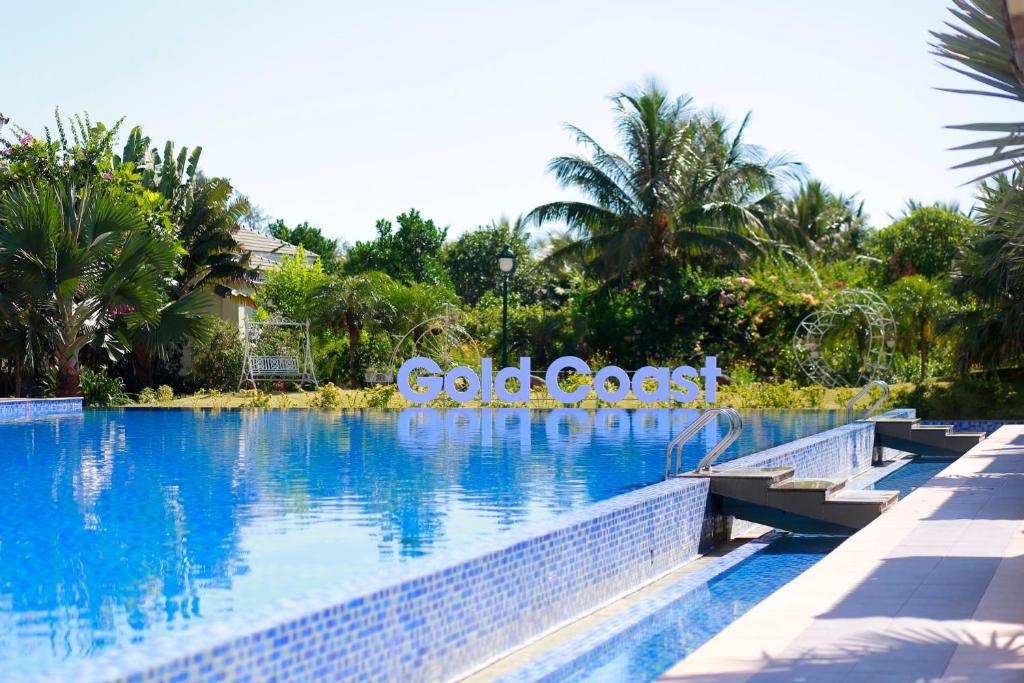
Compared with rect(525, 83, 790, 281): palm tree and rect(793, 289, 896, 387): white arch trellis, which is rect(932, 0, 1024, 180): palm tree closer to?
rect(793, 289, 896, 387): white arch trellis

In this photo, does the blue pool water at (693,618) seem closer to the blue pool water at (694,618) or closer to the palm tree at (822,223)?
the blue pool water at (694,618)

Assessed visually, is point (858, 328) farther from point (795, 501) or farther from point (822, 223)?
point (795, 501)

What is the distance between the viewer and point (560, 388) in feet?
75.1

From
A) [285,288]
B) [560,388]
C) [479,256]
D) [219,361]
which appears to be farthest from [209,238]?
[479,256]

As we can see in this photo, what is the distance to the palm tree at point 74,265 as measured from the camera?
72.0 ft

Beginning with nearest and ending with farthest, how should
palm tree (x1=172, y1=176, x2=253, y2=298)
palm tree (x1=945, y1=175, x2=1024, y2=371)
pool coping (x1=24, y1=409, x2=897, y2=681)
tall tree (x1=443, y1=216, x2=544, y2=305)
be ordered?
pool coping (x1=24, y1=409, x2=897, y2=681)
palm tree (x1=945, y1=175, x2=1024, y2=371)
palm tree (x1=172, y1=176, x2=253, y2=298)
tall tree (x1=443, y1=216, x2=544, y2=305)

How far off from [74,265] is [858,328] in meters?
16.2

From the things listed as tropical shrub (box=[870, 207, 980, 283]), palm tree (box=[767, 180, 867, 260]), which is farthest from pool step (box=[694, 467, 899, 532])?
palm tree (box=[767, 180, 867, 260])

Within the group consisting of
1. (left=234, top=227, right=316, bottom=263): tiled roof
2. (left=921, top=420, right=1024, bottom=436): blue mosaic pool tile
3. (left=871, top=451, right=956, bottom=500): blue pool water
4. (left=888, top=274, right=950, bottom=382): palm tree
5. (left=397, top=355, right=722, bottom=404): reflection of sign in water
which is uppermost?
(left=234, top=227, right=316, bottom=263): tiled roof

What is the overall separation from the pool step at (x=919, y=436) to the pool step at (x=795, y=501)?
725cm

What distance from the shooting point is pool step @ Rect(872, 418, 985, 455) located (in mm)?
16281

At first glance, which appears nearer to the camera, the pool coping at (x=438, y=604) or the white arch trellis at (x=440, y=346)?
the pool coping at (x=438, y=604)

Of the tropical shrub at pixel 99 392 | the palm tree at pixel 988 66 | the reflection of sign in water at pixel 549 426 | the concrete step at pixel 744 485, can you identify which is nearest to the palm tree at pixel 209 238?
the tropical shrub at pixel 99 392

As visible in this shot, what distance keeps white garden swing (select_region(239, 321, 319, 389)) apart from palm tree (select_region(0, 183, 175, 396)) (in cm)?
248
